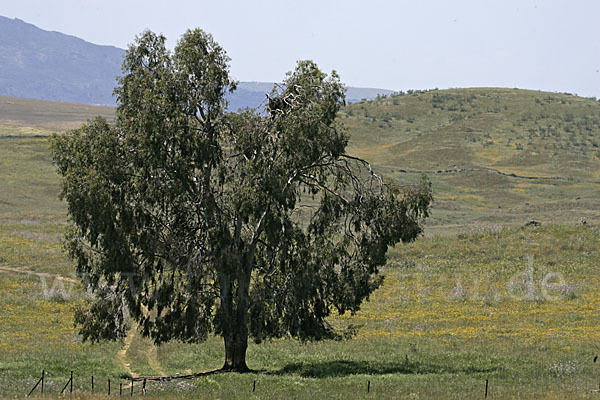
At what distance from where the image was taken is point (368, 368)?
2636 cm

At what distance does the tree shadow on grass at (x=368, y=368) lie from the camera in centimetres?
2527

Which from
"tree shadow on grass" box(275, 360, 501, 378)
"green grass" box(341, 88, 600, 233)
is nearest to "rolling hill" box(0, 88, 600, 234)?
"green grass" box(341, 88, 600, 233)

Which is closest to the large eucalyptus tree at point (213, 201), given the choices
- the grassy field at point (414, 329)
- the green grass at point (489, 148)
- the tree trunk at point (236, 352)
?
the tree trunk at point (236, 352)

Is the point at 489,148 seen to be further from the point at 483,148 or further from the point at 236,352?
the point at 236,352

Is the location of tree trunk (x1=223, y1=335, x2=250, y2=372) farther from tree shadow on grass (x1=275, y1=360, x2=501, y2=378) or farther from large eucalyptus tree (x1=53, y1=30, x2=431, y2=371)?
tree shadow on grass (x1=275, y1=360, x2=501, y2=378)

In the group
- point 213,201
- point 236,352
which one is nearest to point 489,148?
point 236,352

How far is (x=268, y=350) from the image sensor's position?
1249 inches

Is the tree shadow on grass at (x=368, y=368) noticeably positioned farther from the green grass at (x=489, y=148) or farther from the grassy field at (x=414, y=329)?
the green grass at (x=489, y=148)

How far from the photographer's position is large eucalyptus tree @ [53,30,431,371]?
2330cm

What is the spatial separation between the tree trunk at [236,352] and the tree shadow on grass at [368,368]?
1.33m

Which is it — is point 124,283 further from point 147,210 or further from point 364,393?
point 364,393

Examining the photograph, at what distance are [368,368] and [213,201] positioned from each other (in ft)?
26.5

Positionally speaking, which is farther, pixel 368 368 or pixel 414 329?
pixel 414 329

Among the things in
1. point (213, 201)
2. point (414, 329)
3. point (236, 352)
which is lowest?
point (414, 329)
